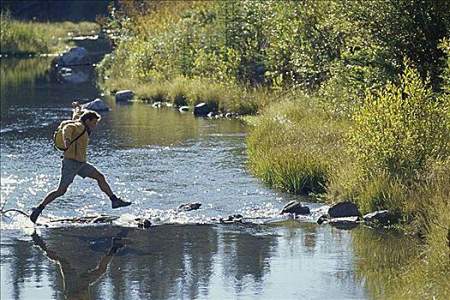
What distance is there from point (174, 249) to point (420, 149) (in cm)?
413

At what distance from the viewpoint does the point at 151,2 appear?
1871 inches

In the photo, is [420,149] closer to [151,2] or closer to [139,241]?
[139,241]

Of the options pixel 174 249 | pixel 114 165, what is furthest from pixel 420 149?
pixel 114 165

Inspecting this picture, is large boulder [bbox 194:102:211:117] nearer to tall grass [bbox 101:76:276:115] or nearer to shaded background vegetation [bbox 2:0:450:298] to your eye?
tall grass [bbox 101:76:276:115]

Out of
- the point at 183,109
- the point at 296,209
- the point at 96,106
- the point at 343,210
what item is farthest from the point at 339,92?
the point at 96,106

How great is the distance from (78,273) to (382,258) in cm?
348

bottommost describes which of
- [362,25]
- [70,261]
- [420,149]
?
[70,261]

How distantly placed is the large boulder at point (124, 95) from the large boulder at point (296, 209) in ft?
61.3

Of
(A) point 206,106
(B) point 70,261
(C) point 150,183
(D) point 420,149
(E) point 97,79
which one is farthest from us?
(E) point 97,79

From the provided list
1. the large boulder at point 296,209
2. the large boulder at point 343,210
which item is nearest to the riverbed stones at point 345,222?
the large boulder at point 343,210

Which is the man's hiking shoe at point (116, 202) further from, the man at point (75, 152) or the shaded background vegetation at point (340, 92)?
the shaded background vegetation at point (340, 92)

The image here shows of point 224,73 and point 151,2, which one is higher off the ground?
point 151,2

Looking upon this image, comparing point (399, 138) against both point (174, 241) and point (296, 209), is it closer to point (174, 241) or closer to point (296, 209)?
point (296, 209)

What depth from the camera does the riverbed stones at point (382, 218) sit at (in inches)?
550
